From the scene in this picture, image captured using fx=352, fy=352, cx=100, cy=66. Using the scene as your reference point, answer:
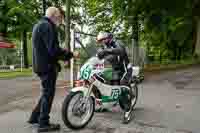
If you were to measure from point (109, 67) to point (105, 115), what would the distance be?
3.05ft

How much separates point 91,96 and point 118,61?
37.0 inches

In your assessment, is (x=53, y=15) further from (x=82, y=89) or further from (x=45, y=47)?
(x=82, y=89)

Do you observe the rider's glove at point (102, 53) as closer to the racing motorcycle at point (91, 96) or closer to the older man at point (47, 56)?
the racing motorcycle at point (91, 96)

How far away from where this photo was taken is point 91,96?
18.8ft

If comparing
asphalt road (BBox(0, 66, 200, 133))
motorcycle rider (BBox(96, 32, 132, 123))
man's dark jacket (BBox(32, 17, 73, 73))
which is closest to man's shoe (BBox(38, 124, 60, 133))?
asphalt road (BBox(0, 66, 200, 133))

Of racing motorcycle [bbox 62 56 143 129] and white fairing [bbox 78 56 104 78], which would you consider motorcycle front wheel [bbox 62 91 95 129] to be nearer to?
racing motorcycle [bbox 62 56 143 129]

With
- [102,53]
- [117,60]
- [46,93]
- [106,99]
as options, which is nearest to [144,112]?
[106,99]

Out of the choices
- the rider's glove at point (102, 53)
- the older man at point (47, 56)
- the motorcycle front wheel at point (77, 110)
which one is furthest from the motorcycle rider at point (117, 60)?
the older man at point (47, 56)

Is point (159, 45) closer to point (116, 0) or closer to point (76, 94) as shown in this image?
point (116, 0)

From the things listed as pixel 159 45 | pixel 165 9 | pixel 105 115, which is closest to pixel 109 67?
pixel 105 115

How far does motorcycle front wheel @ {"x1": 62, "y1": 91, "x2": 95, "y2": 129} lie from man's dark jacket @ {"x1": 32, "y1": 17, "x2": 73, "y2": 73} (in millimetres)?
564

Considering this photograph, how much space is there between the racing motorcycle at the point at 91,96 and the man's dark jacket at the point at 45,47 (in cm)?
56

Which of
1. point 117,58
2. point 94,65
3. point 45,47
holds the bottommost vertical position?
point 94,65

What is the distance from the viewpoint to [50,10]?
17.4 feet
